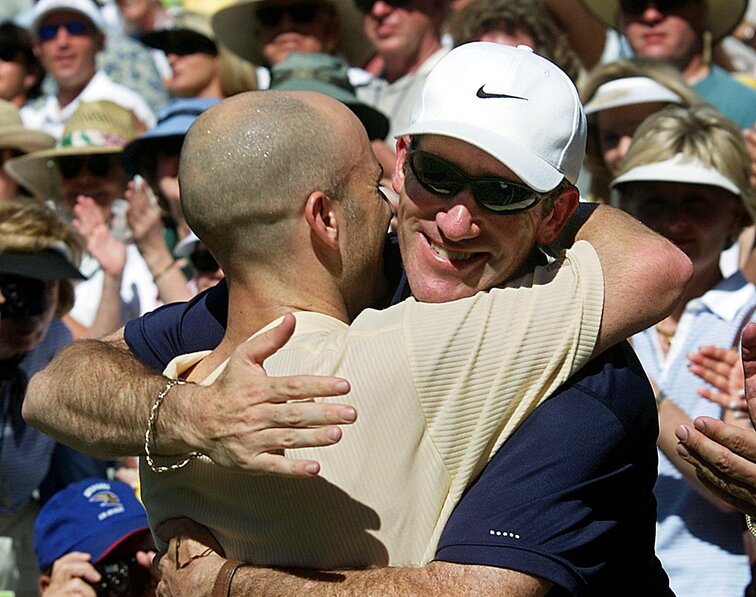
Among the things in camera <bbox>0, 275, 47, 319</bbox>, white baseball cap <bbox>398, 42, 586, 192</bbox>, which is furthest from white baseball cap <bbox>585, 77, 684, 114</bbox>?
white baseball cap <bbox>398, 42, 586, 192</bbox>

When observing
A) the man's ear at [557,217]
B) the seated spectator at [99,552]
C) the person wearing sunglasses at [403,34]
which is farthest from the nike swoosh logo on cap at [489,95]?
the person wearing sunglasses at [403,34]

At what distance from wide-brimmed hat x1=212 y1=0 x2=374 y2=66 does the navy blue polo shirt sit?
4.02 m

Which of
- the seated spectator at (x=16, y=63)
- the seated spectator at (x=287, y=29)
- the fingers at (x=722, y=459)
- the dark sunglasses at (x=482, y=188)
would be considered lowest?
the seated spectator at (x=16, y=63)

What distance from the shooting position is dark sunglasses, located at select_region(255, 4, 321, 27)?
658cm

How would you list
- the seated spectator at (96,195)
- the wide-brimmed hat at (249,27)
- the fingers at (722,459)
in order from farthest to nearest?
1. the wide-brimmed hat at (249,27)
2. the seated spectator at (96,195)
3. the fingers at (722,459)

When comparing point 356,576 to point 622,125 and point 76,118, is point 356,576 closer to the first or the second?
point 622,125

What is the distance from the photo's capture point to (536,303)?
2848 mm

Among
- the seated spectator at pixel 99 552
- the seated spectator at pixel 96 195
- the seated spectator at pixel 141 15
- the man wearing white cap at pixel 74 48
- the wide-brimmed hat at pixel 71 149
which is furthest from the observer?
the seated spectator at pixel 141 15

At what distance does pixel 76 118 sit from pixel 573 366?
15.9ft

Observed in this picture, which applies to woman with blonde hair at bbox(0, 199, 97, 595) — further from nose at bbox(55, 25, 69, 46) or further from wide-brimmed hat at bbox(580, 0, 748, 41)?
wide-brimmed hat at bbox(580, 0, 748, 41)

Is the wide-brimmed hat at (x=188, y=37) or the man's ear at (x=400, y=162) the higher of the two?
the man's ear at (x=400, y=162)

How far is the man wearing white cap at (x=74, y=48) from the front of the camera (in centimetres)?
808

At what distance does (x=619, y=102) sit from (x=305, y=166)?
2.82 metres

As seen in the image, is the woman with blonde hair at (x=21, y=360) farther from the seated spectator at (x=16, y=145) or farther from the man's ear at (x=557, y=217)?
the man's ear at (x=557, y=217)
